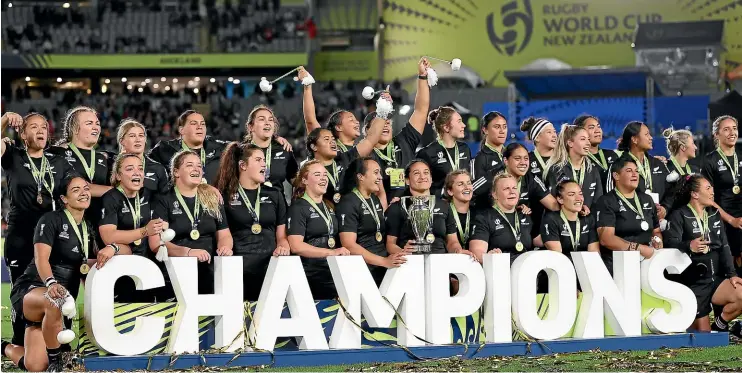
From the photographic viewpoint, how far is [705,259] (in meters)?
8.72

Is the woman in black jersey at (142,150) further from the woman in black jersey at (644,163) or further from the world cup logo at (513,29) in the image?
the world cup logo at (513,29)

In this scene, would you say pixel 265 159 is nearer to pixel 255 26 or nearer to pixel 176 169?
pixel 176 169

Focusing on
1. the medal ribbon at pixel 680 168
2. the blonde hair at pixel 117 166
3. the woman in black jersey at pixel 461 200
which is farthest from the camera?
the medal ribbon at pixel 680 168

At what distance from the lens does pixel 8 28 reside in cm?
3194

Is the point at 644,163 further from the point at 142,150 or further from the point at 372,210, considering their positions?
the point at 142,150

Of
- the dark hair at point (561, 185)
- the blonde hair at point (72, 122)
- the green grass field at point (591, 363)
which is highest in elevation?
the blonde hair at point (72, 122)

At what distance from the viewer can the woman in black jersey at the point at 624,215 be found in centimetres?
849

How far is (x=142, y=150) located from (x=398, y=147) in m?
2.05

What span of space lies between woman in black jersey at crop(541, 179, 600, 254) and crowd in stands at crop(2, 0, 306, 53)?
23673 millimetres

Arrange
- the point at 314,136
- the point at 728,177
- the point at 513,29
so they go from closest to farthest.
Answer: the point at 314,136
the point at 728,177
the point at 513,29

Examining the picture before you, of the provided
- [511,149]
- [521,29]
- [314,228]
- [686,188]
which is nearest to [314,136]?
[314,228]

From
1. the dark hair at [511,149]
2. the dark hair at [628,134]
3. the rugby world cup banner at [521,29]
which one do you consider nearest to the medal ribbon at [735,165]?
the dark hair at [628,134]

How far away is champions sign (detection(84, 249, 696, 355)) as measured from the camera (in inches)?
278

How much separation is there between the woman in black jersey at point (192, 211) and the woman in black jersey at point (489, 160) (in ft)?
7.05
